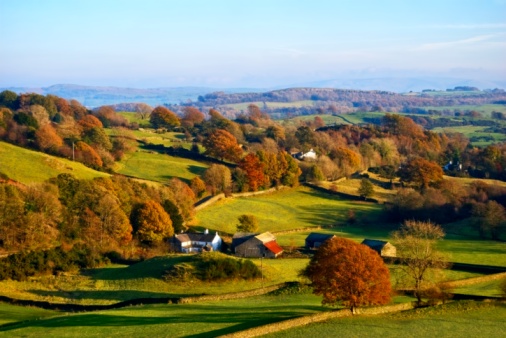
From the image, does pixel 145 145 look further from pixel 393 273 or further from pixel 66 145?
pixel 393 273

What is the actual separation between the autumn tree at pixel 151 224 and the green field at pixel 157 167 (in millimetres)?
22774

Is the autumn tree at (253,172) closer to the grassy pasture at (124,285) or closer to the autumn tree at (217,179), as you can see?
the autumn tree at (217,179)

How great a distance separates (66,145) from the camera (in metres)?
86.9

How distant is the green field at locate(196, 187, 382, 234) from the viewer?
72.6 metres

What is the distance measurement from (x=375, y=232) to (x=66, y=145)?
1742 inches

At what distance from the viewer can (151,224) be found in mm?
61500

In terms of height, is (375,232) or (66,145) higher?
(66,145)

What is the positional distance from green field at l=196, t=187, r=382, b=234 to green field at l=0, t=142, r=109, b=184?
15.4 meters

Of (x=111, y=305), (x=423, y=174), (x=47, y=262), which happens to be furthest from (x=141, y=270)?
(x=423, y=174)

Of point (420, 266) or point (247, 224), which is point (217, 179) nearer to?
point (247, 224)

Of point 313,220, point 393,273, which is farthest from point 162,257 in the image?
point 313,220

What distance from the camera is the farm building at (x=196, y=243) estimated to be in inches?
2399

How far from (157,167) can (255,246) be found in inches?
1393

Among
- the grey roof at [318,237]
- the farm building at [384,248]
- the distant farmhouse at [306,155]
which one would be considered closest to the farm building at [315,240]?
the grey roof at [318,237]
